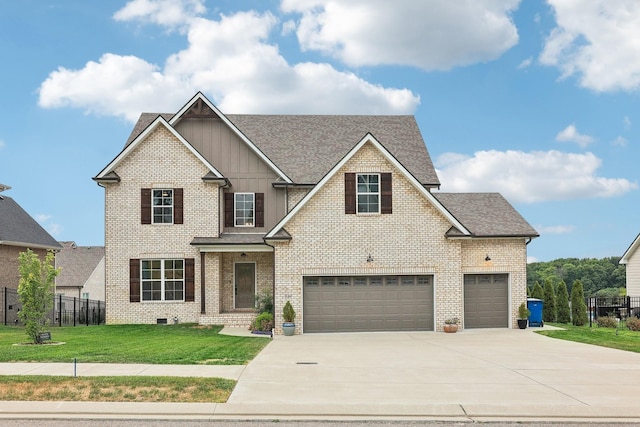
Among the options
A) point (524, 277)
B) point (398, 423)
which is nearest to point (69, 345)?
point (398, 423)

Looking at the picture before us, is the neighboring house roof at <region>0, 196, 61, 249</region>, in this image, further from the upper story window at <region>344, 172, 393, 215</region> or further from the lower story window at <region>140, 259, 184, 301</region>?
the upper story window at <region>344, 172, 393, 215</region>

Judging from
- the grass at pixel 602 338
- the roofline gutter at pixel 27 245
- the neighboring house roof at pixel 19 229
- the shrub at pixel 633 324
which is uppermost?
the neighboring house roof at pixel 19 229

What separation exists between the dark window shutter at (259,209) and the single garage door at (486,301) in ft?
31.0

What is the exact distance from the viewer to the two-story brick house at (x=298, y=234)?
2456 centimetres

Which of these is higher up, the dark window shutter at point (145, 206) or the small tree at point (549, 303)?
the dark window shutter at point (145, 206)

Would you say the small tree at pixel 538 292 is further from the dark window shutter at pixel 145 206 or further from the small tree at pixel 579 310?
the dark window shutter at pixel 145 206

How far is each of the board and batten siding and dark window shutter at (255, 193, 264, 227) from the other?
0.47 ft

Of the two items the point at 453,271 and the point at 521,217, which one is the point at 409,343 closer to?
the point at 453,271

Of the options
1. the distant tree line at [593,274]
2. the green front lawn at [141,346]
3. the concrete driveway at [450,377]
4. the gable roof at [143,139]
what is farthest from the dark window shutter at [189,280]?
the distant tree line at [593,274]

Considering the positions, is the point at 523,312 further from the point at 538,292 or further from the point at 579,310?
the point at 538,292

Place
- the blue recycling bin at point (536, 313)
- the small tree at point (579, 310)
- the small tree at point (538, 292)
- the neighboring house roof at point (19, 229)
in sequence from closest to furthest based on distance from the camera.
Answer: the blue recycling bin at point (536, 313) → the small tree at point (579, 310) → the small tree at point (538, 292) → the neighboring house roof at point (19, 229)

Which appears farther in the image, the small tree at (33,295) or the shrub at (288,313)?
the shrub at (288,313)

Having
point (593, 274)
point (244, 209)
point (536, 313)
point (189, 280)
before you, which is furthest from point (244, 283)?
point (593, 274)

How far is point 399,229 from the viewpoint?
24781 millimetres
